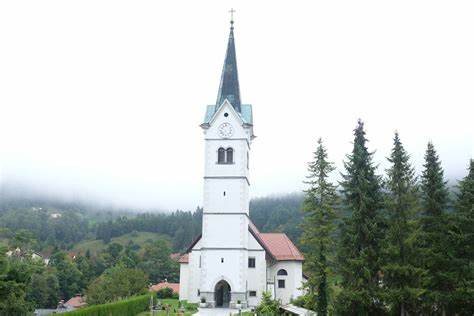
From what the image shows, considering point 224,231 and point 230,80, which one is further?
point 230,80

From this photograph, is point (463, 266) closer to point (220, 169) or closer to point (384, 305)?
point (384, 305)

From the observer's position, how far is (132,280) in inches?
2448

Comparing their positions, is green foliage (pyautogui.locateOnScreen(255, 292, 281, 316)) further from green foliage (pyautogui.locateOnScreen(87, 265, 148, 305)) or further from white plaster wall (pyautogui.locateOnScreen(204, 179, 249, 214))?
green foliage (pyautogui.locateOnScreen(87, 265, 148, 305))

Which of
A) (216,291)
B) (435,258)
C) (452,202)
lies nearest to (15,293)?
(216,291)

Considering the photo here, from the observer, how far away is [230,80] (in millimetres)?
57125

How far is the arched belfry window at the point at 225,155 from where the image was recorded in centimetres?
5434

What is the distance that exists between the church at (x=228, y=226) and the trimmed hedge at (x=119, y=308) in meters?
5.59

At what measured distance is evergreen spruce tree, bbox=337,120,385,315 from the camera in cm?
3419

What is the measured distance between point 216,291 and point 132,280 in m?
12.7

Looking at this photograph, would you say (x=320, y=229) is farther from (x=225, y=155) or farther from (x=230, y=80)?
(x=230, y=80)

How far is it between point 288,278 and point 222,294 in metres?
7.83

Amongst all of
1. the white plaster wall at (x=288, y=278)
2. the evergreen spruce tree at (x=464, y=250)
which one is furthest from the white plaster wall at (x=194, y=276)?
the evergreen spruce tree at (x=464, y=250)

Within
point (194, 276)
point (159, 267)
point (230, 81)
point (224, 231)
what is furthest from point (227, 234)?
point (159, 267)

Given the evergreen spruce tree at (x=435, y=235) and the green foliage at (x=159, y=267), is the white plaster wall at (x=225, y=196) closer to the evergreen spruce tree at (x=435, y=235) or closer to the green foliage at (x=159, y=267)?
the evergreen spruce tree at (x=435, y=235)
